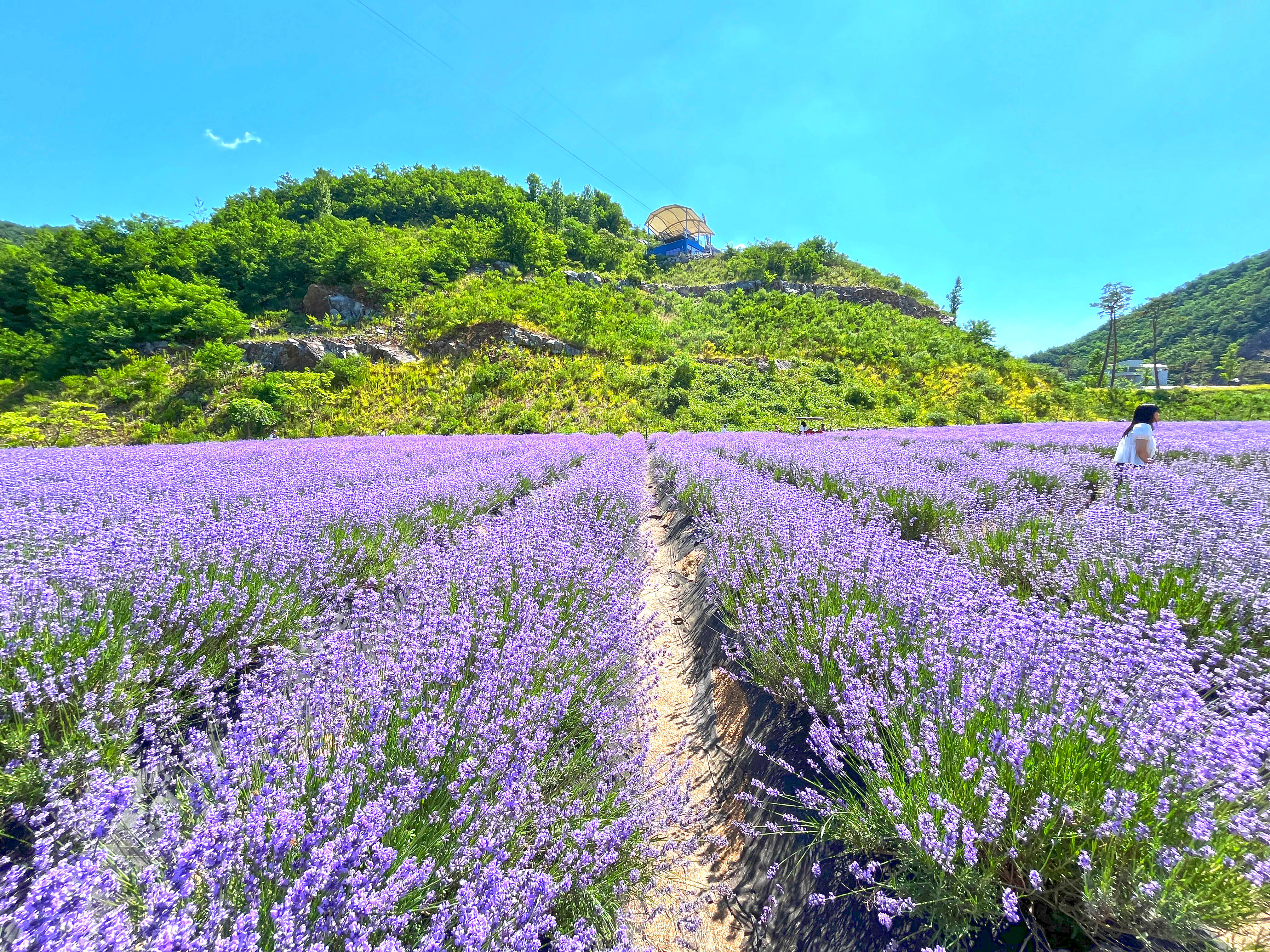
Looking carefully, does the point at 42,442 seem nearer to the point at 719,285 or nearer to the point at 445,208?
the point at 445,208

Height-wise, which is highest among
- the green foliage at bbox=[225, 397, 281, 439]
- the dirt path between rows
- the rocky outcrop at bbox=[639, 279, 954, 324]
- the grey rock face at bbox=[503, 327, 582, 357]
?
the rocky outcrop at bbox=[639, 279, 954, 324]

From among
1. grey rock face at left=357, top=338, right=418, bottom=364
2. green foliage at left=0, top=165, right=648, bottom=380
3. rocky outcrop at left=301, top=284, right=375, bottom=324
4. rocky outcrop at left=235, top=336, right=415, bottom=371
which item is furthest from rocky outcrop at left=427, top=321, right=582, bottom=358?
rocky outcrop at left=301, top=284, right=375, bottom=324

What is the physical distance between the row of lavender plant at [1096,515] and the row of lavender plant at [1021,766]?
294 millimetres

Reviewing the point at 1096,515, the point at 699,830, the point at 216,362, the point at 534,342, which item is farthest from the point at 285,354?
the point at 1096,515

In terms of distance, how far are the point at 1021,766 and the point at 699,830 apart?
1269 millimetres

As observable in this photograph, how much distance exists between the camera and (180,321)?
19.2 metres

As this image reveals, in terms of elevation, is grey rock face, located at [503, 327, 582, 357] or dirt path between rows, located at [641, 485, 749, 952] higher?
grey rock face, located at [503, 327, 582, 357]

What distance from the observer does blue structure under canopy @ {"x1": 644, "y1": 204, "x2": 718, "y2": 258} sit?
44125 millimetres

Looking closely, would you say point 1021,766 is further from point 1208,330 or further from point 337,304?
point 1208,330

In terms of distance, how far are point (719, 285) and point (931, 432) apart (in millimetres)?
27255

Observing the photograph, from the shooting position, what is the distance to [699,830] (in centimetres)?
187

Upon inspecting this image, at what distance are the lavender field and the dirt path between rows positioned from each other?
2.9 inches

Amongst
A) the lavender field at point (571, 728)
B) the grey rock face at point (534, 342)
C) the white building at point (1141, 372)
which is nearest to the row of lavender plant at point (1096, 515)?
the lavender field at point (571, 728)

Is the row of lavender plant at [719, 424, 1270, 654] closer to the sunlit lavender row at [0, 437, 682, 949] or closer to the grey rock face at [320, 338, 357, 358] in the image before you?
the sunlit lavender row at [0, 437, 682, 949]
